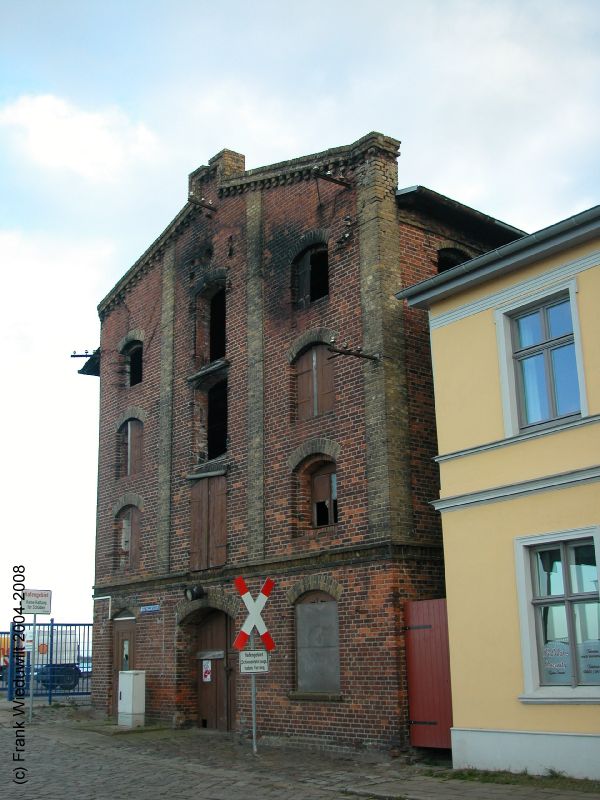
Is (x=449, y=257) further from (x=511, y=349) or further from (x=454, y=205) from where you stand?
(x=511, y=349)

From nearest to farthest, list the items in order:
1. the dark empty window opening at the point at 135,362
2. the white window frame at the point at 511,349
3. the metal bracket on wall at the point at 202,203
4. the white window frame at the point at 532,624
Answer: the white window frame at the point at 532,624 → the white window frame at the point at 511,349 → the metal bracket on wall at the point at 202,203 → the dark empty window opening at the point at 135,362

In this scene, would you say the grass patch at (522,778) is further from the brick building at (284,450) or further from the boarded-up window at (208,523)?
the boarded-up window at (208,523)

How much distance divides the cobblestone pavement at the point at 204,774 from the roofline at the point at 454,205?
9827 mm

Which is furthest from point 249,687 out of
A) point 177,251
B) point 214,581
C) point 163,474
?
point 177,251

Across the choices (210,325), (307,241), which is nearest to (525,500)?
(307,241)

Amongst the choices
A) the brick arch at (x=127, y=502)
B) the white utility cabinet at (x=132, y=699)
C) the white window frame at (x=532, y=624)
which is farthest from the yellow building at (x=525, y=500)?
the brick arch at (x=127, y=502)

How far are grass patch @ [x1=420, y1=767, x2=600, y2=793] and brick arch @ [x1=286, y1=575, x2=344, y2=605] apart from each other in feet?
11.9

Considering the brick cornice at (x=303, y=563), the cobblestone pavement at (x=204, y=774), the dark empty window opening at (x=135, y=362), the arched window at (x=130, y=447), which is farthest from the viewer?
the dark empty window opening at (x=135, y=362)

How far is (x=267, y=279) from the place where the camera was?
1936 cm

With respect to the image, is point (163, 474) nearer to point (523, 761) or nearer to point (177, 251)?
point (177, 251)

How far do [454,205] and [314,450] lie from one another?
5377mm

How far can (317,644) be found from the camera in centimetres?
1639

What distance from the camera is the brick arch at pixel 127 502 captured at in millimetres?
22500

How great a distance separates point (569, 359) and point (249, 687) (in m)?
9.17
